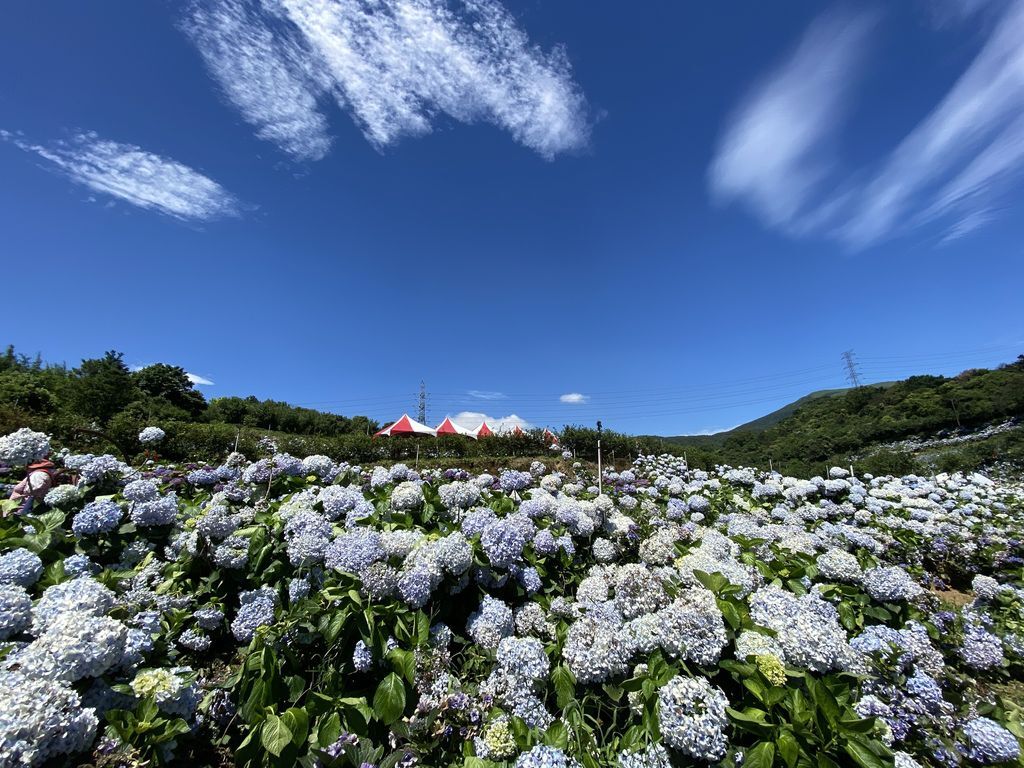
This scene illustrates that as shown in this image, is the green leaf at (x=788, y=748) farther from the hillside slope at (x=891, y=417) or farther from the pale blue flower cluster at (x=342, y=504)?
the hillside slope at (x=891, y=417)

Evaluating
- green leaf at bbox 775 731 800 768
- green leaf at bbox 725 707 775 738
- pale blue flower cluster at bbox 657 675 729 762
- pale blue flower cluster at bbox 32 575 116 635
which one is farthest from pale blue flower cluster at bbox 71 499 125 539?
green leaf at bbox 775 731 800 768

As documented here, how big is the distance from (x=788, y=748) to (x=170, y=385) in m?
45.0

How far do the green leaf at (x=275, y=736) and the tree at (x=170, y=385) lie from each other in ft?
130

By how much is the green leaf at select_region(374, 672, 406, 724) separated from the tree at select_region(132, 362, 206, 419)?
1565 inches

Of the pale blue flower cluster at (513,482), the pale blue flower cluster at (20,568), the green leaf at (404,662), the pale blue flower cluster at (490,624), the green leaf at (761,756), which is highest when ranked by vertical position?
the pale blue flower cluster at (513,482)

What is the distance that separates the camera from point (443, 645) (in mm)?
1906

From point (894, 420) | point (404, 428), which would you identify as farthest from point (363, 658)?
point (894, 420)

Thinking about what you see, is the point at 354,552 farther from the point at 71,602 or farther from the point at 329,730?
the point at 71,602

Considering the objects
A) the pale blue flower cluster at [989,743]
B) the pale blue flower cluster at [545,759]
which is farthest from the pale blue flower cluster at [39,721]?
the pale blue flower cluster at [989,743]

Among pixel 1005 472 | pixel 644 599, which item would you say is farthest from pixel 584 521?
pixel 1005 472

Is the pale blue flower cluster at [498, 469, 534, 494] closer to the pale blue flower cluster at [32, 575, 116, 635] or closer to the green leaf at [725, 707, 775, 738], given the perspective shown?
the green leaf at [725, 707, 775, 738]

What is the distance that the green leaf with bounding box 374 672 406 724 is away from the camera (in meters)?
1.64

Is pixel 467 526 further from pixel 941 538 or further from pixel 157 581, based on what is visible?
pixel 941 538

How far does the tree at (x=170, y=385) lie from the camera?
34.7 meters
